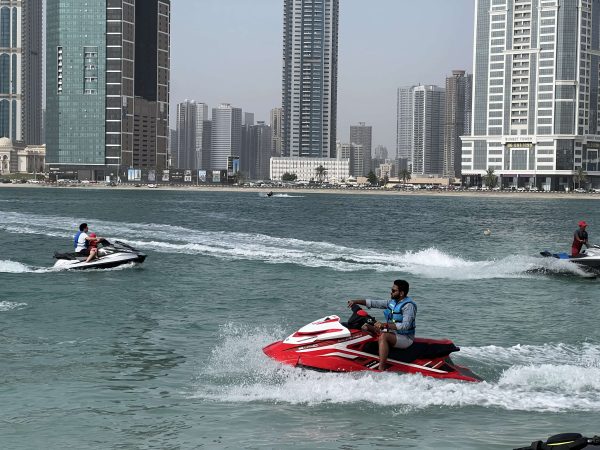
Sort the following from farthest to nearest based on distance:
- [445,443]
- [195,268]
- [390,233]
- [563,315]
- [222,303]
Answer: [390,233]
[195,268]
[222,303]
[563,315]
[445,443]

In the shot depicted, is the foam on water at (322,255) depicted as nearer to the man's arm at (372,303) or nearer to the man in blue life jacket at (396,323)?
the man's arm at (372,303)

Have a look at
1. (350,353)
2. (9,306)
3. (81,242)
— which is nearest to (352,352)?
(350,353)

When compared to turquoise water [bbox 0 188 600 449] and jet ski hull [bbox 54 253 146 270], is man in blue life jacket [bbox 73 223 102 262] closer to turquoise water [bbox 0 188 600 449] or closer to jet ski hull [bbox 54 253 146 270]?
jet ski hull [bbox 54 253 146 270]

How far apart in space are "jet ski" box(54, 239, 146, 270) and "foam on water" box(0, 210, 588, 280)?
24.4 feet

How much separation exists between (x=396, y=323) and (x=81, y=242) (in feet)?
72.8

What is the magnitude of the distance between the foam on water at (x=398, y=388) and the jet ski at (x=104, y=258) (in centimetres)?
1833

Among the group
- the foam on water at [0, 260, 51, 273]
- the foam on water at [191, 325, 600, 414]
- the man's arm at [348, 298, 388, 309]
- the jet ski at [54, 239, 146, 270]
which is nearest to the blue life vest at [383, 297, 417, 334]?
the man's arm at [348, 298, 388, 309]

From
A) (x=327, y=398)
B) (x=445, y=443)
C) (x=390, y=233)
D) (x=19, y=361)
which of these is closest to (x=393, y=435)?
(x=445, y=443)

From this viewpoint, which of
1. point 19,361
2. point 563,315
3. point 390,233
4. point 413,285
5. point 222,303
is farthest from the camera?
point 390,233

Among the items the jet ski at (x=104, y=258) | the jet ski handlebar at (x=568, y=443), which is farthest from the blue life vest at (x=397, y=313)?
the jet ski at (x=104, y=258)

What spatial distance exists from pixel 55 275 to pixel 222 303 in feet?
31.3

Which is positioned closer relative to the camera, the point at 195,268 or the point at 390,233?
the point at 195,268

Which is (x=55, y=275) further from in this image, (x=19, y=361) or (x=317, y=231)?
(x=317, y=231)

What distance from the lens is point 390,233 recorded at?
72062 millimetres
